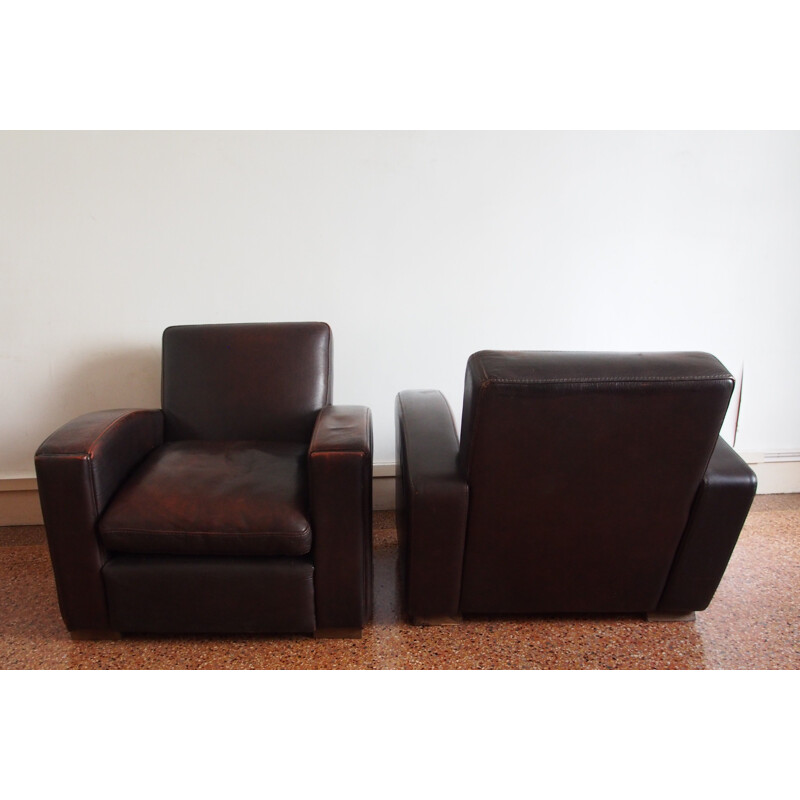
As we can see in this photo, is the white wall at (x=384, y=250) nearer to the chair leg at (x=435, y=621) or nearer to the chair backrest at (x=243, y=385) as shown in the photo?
the chair backrest at (x=243, y=385)

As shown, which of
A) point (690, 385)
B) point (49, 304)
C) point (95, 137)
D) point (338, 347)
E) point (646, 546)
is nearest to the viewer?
point (690, 385)

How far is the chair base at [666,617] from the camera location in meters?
1.66

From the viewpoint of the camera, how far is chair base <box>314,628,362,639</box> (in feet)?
5.20

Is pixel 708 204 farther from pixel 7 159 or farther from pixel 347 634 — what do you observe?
pixel 7 159

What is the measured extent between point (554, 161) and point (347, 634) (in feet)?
6.31

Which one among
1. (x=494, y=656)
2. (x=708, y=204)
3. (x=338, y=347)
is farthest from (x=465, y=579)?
(x=708, y=204)

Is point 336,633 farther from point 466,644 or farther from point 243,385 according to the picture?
point 243,385

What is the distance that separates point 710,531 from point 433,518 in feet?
2.60

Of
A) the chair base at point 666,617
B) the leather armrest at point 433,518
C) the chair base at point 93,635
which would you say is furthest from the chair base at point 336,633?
the chair base at point 666,617

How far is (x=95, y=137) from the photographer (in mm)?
1976

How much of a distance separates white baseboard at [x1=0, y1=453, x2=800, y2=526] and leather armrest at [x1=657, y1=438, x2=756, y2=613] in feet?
3.92

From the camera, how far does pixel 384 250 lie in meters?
2.17

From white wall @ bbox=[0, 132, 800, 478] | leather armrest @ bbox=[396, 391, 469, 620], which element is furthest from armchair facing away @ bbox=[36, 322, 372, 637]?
white wall @ bbox=[0, 132, 800, 478]

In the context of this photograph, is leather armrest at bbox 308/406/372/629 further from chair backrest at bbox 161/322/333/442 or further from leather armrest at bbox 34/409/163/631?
leather armrest at bbox 34/409/163/631
